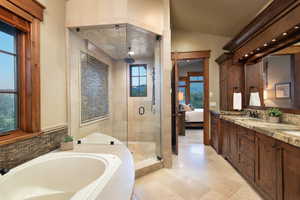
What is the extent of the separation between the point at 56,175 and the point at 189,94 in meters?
7.09

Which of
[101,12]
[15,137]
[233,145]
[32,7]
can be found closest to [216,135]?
[233,145]

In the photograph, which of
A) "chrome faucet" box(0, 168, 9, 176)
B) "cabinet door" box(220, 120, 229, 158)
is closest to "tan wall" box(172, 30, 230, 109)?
"cabinet door" box(220, 120, 229, 158)

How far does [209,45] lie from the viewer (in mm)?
4125

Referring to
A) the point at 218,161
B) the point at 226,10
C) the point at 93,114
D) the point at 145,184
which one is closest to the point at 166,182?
the point at 145,184

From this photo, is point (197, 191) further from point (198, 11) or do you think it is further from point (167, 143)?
point (198, 11)

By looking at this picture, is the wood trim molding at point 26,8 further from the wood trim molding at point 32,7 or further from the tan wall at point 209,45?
the tan wall at point 209,45

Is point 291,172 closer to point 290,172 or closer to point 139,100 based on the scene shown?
point 290,172

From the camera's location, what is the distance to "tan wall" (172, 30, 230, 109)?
4065 mm

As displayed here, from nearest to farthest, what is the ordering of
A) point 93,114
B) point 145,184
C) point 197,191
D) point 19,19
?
1. point 19,19
2. point 197,191
3. point 145,184
4. point 93,114

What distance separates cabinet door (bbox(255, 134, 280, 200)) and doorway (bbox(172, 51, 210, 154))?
1571 millimetres

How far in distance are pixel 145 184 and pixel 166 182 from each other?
315mm

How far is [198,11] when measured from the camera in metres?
3.30

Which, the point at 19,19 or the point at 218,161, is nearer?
the point at 19,19

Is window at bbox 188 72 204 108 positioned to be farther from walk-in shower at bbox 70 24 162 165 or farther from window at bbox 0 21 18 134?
window at bbox 0 21 18 134
